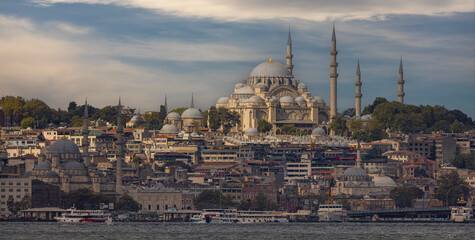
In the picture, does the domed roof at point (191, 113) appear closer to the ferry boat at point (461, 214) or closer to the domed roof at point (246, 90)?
the domed roof at point (246, 90)

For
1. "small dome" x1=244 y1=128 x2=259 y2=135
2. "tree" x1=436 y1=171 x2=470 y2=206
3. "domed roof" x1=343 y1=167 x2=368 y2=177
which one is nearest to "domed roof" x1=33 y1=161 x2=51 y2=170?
"domed roof" x1=343 y1=167 x2=368 y2=177

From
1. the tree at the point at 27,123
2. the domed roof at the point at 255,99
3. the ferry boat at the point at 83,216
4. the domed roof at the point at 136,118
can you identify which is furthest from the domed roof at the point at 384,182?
the tree at the point at 27,123

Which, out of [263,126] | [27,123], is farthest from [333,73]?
[27,123]

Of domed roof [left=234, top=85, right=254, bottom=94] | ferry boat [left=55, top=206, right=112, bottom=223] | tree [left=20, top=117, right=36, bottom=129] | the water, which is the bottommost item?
the water

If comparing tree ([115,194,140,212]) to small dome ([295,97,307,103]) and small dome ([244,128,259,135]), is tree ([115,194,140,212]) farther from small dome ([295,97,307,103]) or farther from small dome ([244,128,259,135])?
small dome ([295,97,307,103])

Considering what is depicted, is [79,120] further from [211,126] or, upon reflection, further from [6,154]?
[6,154]
